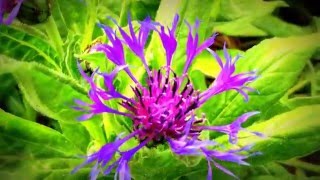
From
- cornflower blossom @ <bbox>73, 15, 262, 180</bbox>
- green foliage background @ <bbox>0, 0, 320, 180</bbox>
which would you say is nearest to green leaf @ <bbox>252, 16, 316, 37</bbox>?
green foliage background @ <bbox>0, 0, 320, 180</bbox>

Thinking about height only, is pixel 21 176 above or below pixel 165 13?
below

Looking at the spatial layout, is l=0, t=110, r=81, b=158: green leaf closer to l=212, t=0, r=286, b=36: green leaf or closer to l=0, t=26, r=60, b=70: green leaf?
l=0, t=26, r=60, b=70: green leaf

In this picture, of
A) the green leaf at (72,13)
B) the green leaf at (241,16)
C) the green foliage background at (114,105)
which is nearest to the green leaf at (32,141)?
the green foliage background at (114,105)

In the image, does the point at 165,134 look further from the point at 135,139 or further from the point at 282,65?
the point at 282,65

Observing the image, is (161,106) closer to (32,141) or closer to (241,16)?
(32,141)

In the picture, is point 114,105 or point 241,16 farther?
point 241,16

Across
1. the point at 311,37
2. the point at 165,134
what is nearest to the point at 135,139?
the point at 165,134

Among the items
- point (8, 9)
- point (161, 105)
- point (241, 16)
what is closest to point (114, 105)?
point (161, 105)
